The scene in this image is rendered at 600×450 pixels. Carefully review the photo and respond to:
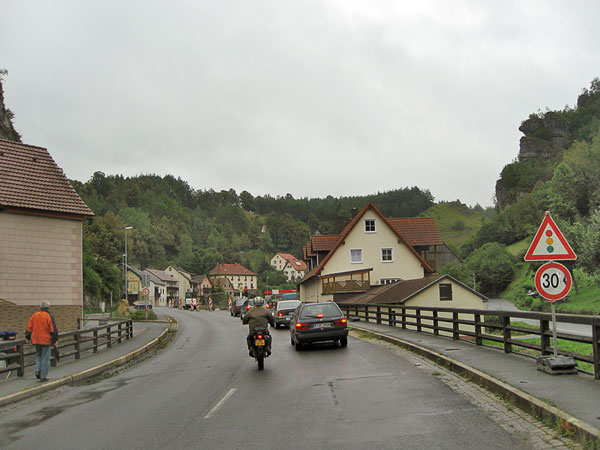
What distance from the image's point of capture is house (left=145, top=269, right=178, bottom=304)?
132712 millimetres

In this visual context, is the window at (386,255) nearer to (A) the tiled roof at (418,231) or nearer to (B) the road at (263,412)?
(A) the tiled roof at (418,231)

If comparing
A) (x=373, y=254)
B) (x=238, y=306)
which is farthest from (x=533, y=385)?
(x=238, y=306)

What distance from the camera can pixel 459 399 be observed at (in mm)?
9148

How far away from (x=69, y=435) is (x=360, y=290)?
38477mm

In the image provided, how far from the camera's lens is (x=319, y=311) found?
18.5 metres

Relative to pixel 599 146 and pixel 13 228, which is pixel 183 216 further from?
pixel 13 228

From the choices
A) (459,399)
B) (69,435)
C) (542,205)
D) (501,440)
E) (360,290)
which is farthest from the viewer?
(542,205)

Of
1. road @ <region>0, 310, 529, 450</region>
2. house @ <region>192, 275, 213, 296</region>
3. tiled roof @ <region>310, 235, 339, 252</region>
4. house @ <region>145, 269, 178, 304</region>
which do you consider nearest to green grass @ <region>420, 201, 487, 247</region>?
house @ <region>192, 275, 213, 296</region>

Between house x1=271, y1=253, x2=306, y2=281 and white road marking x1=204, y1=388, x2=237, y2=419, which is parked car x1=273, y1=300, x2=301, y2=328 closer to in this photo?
white road marking x1=204, y1=388, x2=237, y2=419

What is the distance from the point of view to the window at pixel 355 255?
48250 millimetres

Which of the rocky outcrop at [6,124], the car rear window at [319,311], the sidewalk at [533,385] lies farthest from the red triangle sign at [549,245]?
the rocky outcrop at [6,124]

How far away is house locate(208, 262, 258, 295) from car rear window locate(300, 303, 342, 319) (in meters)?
144

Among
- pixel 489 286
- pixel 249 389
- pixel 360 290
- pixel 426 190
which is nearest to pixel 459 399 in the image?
pixel 249 389

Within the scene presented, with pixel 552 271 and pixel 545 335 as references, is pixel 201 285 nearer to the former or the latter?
pixel 545 335
